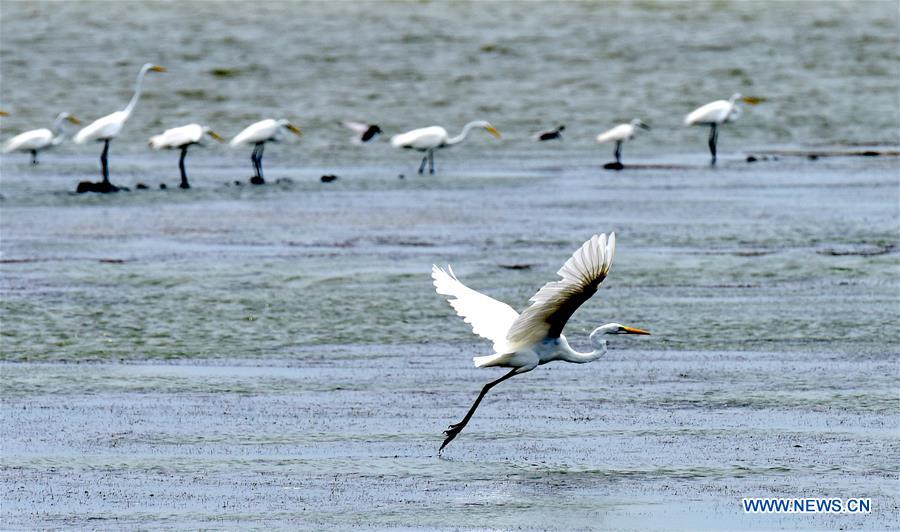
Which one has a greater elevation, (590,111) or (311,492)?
(311,492)

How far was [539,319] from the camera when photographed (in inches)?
374

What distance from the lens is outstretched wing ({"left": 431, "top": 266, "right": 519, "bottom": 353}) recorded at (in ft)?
32.7

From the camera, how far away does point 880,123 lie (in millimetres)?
32875

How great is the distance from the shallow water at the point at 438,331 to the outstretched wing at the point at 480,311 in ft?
1.99

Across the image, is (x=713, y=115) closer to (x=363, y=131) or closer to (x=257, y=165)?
(x=363, y=131)

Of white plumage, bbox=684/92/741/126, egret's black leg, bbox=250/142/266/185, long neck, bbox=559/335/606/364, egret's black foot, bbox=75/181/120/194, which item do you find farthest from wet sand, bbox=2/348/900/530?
white plumage, bbox=684/92/741/126

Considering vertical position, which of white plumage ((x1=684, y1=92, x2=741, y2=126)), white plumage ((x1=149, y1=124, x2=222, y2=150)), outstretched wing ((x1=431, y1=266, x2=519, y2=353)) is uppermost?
outstretched wing ((x1=431, y1=266, x2=519, y2=353))

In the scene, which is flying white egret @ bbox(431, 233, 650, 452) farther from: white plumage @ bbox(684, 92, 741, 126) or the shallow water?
white plumage @ bbox(684, 92, 741, 126)

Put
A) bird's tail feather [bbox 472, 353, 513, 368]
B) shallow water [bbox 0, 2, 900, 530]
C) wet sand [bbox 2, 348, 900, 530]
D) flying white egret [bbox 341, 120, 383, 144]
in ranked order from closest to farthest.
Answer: wet sand [bbox 2, 348, 900, 530] → shallow water [bbox 0, 2, 900, 530] → bird's tail feather [bbox 472, 353, 513, 368] → flying white egret [bbox 341, 120, 383, 144]

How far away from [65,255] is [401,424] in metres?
8.08

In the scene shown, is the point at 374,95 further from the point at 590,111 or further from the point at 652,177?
the point at 652,177

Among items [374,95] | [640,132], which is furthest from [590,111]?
[374,95]

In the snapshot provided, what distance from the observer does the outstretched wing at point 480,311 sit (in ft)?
32.7

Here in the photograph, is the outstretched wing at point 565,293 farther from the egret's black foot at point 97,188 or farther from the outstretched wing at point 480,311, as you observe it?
the egret's black foot at point 97,188
